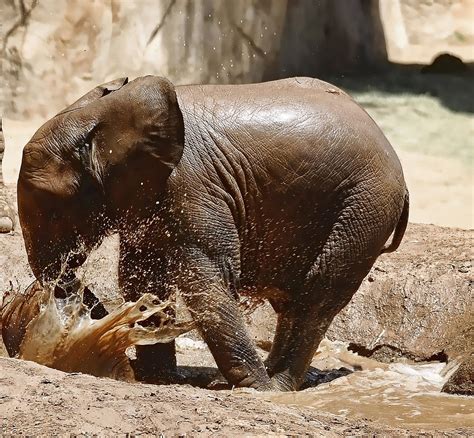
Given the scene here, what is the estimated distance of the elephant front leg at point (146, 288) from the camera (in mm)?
6109

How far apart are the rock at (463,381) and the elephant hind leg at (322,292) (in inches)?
29.7

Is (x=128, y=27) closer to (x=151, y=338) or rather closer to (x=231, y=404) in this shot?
(x=151, y=338)

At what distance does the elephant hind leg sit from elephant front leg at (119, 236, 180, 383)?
1.89 feet

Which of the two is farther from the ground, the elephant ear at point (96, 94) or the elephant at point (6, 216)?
the elephant ear at point (96, 94)

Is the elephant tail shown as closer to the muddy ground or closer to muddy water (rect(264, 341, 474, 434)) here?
muddy water (rect(264, 341, 474, 434))

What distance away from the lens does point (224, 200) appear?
6.09 meters

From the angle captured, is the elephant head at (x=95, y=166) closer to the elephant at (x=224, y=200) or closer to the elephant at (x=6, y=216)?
the elephant at (x=224, y=200)

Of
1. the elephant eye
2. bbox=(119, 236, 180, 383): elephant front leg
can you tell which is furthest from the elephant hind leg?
the elephant eye

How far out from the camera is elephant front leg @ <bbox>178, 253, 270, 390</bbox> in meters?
5.97

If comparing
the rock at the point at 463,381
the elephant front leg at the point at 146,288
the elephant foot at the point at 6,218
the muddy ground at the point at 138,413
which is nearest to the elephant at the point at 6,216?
the elephant foot at the point at 6,218

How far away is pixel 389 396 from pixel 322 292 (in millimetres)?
671

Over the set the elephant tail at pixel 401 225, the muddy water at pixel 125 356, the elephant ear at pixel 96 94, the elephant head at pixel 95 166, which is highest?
the elephant ear at pixel 96 94

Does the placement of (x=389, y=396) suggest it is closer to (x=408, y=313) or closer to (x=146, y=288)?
(x=146, y=288)

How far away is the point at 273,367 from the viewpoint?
6.68 metres
